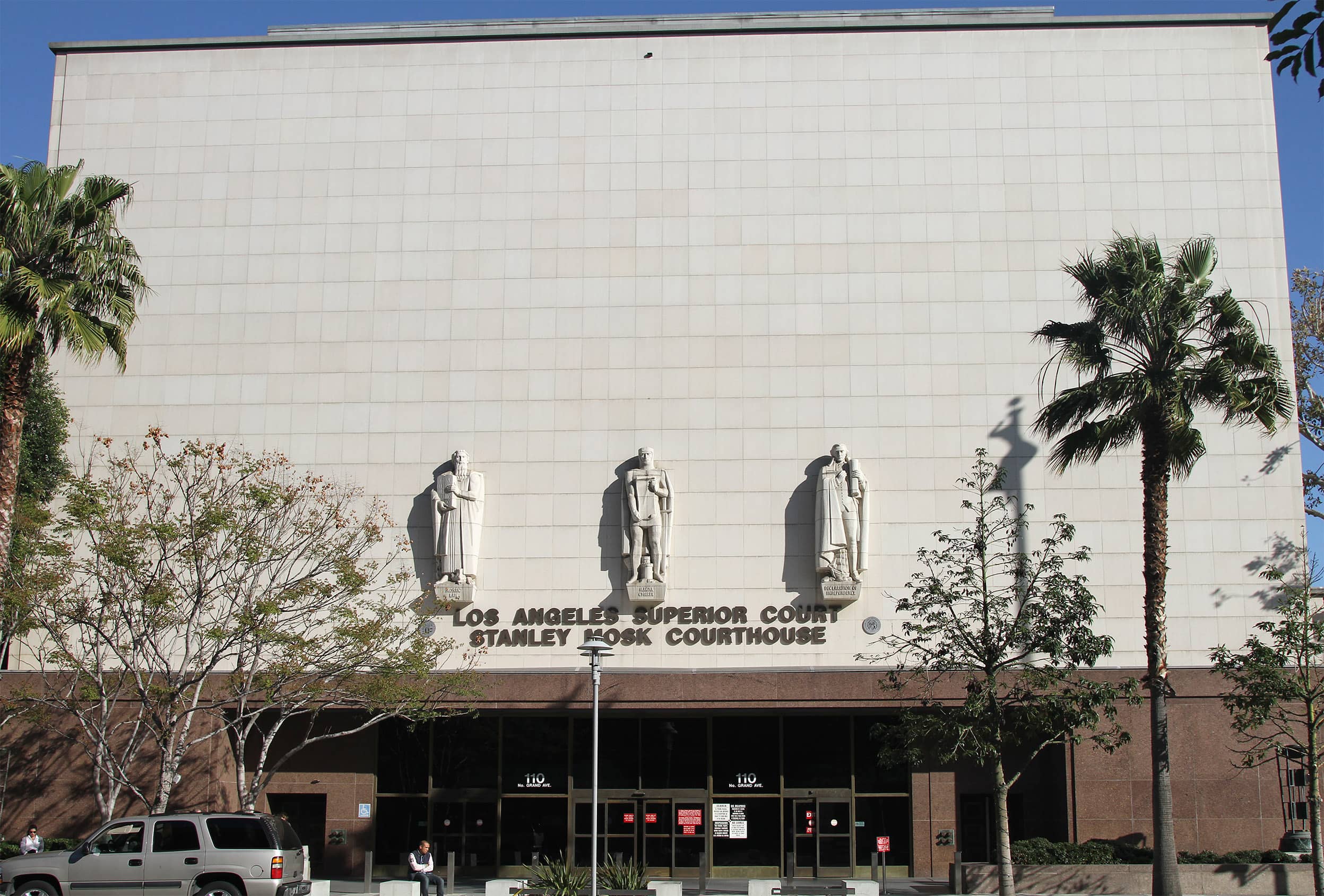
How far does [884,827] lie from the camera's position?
1358 inches

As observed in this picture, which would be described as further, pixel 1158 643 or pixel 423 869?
pixel 423 869

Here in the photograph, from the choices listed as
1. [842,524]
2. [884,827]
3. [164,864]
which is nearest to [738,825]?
[884,827]

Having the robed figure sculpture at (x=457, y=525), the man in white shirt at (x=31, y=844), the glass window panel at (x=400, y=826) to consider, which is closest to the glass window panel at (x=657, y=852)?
the glass window panel at (x=400, y=826)

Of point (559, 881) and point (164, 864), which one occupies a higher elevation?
point (164, 864)

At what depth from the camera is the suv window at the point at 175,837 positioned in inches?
922

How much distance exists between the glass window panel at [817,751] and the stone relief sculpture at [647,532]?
5223 mm

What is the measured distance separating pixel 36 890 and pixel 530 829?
14094mm

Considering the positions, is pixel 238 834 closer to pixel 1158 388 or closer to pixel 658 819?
pixel 658 819

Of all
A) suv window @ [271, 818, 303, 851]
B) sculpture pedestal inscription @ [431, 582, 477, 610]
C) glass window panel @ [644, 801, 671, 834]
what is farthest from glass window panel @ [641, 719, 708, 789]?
suv window @ [271, 818, 303, 851]

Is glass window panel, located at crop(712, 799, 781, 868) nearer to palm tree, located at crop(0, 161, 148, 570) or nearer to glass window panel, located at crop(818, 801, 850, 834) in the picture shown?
glass window panel, located at crop(818, 801, 850, 834)

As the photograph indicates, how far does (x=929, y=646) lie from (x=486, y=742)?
12.0 m

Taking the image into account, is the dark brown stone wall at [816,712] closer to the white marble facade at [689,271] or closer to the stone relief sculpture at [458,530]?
the white marble facade at [689,271]

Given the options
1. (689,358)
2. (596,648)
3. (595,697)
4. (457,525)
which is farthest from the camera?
(689,358)

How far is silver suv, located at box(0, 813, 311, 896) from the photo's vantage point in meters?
23.1
